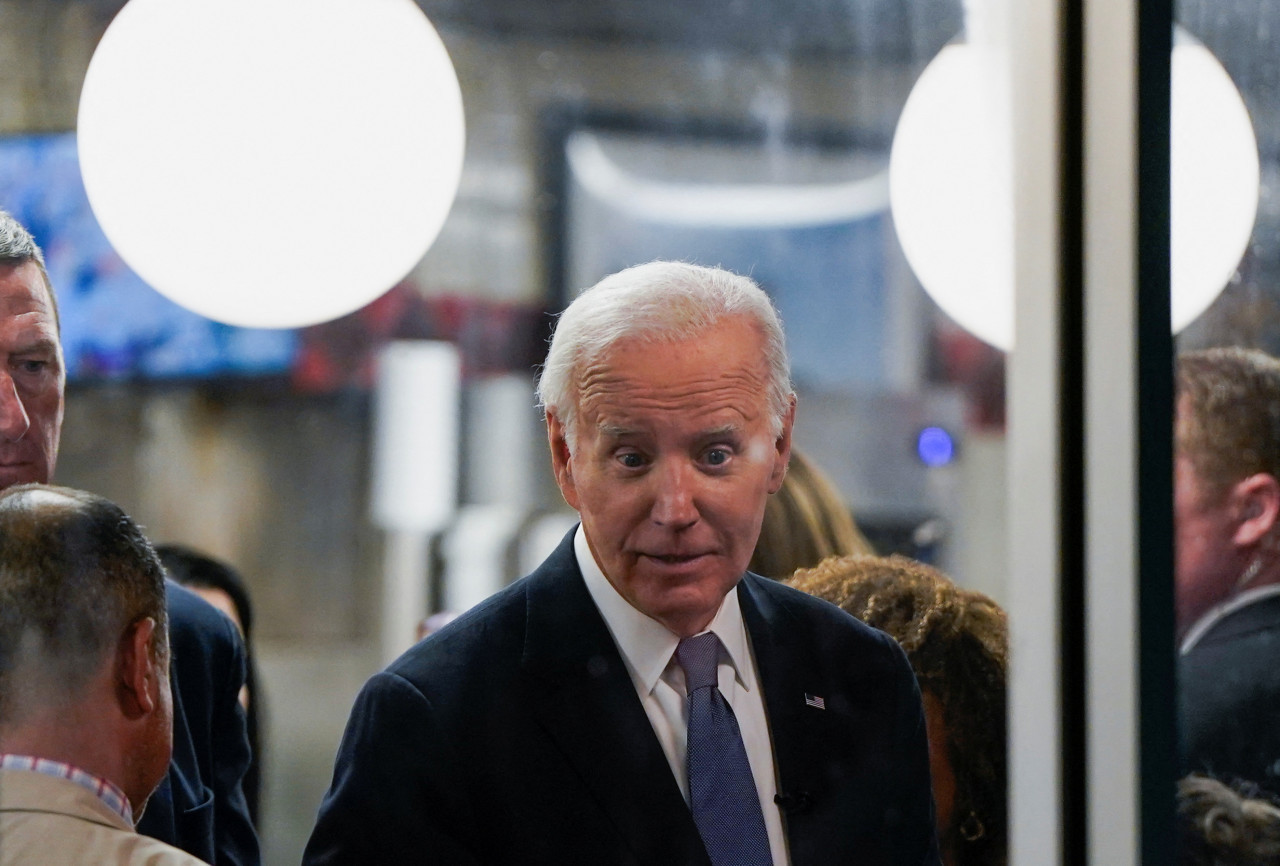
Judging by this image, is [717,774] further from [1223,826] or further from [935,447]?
[1223,826]

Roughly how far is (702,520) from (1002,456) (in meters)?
0.35

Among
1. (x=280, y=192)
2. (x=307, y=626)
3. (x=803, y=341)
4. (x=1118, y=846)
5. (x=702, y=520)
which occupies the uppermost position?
(x=280, y=192)

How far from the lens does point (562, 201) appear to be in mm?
1223

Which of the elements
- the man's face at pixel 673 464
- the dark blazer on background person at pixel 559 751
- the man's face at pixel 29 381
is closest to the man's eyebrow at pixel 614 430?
the man's face at pixel 673 464

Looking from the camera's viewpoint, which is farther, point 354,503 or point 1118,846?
point 1118,846

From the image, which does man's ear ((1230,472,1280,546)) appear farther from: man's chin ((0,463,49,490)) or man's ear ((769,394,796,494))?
man's chin ((0,463,49,490))

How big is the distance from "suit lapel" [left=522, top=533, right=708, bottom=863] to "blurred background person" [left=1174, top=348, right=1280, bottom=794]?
572 mm

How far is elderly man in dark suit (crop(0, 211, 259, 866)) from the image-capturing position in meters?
1.15

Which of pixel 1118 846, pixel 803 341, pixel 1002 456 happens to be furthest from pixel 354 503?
pixel 1118 846

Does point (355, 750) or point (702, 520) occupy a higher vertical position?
point (702, 520)

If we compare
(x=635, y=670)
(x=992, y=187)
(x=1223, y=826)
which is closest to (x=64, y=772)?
(x=635, y=670)

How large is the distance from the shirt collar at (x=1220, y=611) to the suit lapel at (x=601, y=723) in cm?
57

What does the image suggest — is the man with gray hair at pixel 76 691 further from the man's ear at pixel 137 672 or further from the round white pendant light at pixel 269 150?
the round white pendant light at pixel 269 150

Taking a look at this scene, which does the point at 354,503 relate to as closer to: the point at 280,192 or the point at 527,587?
the point at 527,587
